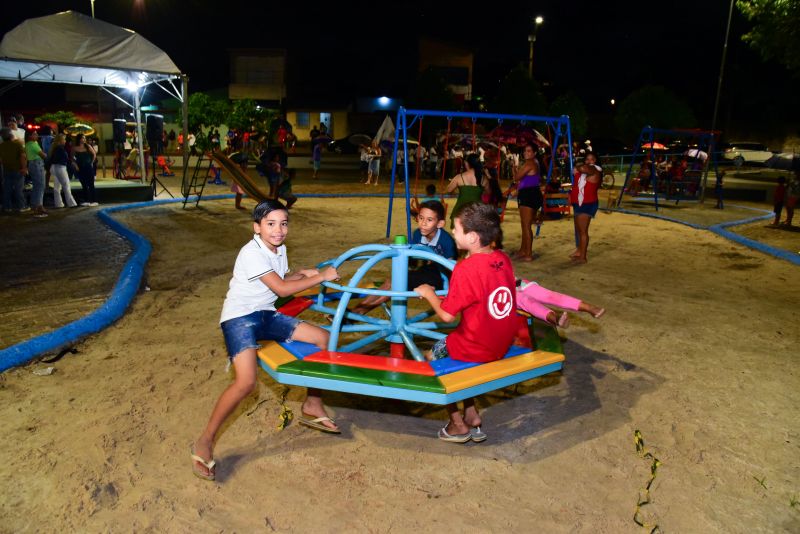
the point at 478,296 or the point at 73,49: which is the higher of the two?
the point at 73,49

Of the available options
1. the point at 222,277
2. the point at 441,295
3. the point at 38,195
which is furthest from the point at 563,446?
the point at 38,195

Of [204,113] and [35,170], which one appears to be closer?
[35,170]

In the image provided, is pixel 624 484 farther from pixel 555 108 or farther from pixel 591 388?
pixel 555 108

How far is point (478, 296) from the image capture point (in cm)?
338

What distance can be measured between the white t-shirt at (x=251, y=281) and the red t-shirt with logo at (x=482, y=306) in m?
1.06

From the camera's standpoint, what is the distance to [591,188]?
851 centimetres

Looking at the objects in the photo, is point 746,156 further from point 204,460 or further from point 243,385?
point 204,460

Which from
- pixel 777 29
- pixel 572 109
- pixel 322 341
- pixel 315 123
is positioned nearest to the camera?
pixel 322 341

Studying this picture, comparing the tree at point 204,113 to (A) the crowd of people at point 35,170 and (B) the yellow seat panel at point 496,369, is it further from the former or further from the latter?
(B) the yellow seat panel at point 496,369

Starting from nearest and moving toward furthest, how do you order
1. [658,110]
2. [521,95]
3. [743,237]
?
[743,237] → [521,95] → [658,110]

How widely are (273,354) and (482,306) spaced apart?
128 cm

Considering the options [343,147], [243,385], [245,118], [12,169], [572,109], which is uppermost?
[572,109]

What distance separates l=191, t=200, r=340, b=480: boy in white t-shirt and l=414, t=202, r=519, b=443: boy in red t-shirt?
733 millimetres

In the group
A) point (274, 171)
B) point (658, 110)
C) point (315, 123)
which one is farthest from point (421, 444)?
point (315, 123)
